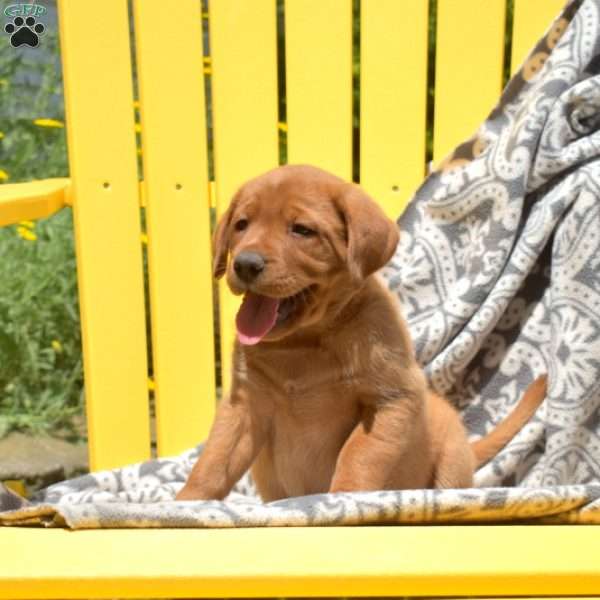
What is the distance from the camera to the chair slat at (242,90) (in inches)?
92.9

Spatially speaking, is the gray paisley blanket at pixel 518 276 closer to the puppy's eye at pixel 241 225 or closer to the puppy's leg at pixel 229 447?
the puppy's leg at pixel 229 447

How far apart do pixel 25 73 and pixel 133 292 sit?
163 cm

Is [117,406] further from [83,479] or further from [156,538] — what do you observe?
[156,538]

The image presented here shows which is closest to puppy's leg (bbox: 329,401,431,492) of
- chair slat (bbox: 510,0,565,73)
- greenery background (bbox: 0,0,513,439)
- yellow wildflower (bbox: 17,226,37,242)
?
chair slat (bbox: 510,0,565,73)

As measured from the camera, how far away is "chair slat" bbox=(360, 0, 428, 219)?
2357 millimetres

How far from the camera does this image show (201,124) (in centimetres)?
239

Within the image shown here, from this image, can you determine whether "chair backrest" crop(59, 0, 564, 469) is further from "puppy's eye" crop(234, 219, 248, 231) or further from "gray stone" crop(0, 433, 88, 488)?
"gray stone" crop(0, 433, 88, 488)

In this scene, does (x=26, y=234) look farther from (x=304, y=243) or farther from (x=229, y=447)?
(x=304, y=243)

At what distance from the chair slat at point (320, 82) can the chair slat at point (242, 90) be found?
46mm

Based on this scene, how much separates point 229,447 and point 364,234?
20.2 inches

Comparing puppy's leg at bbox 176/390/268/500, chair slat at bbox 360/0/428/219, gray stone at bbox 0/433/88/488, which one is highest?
chair slat at bbox 360/0/428/219

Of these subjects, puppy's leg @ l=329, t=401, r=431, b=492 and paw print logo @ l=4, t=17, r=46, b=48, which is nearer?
puppy's leg @ l=329, t=401, r=431, b=492

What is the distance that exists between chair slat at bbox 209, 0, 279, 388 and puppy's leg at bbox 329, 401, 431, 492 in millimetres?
778

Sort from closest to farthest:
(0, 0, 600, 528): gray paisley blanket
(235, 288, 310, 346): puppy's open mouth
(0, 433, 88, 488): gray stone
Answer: (235, 288, 310, 346): puppy's open mouth → (0, 0, 600, 528): gray paisley blanket → (0, 433, 88, 488): gray stone
